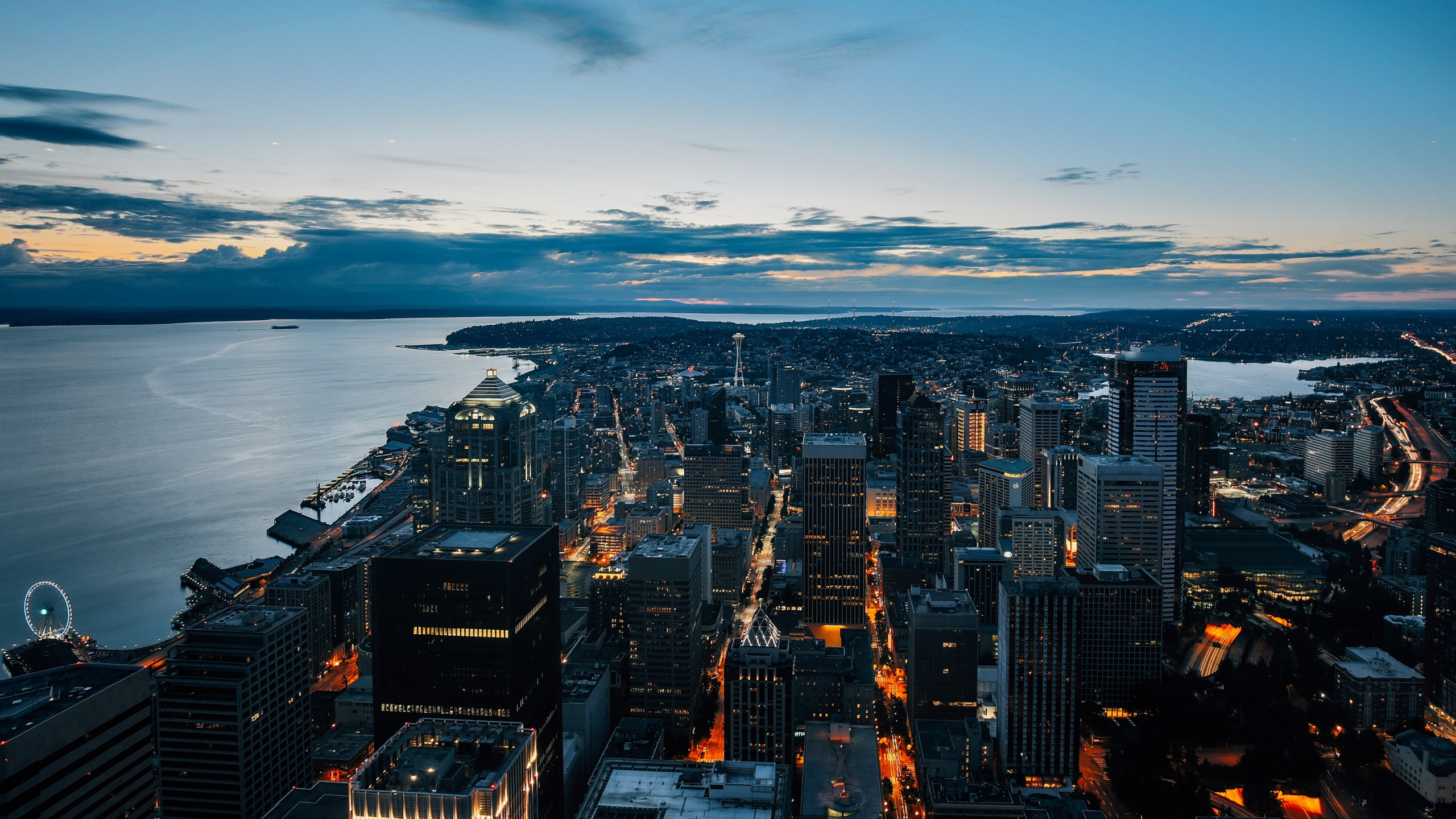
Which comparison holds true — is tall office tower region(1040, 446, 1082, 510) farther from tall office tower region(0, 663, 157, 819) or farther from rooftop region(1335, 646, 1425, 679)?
tall office tower region(0, 663, 157, 819)

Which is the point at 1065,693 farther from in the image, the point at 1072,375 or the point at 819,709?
the point at 1072,375

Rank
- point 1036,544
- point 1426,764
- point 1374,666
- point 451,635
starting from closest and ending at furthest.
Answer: point 451,635, point 1426,764, point 1374,666, point 1036,544

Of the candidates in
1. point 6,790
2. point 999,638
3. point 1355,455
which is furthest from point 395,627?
point 1355,455

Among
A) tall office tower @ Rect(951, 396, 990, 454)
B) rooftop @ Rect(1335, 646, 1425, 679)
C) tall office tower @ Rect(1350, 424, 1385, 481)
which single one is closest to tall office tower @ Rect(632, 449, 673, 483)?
tall office tower @ Rect(951, 396, 990, 454)

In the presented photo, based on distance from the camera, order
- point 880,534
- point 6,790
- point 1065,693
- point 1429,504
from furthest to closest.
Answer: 1. point 880,534
2. point 1429,504
3. point 1065,693
4. point 6,790

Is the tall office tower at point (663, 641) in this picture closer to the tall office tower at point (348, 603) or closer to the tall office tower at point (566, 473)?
the tall office tower at point (348, 603)

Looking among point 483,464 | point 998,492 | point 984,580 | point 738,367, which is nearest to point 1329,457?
point 998,492

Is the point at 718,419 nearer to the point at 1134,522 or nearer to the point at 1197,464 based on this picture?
the point at 1197,464

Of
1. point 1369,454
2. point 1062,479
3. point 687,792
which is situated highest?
point 1369,454
